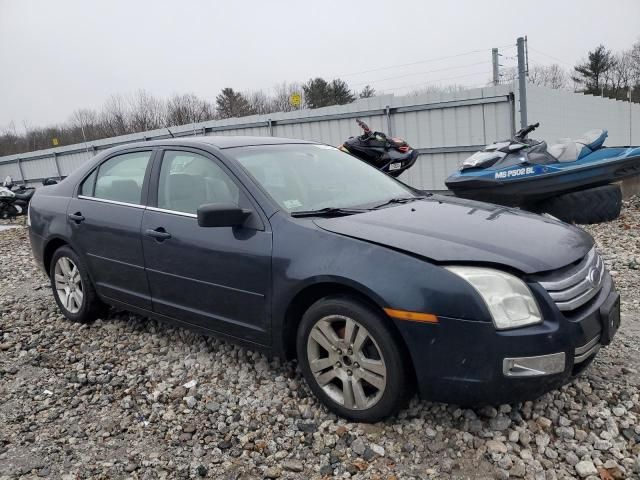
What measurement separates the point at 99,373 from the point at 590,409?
3.01 m

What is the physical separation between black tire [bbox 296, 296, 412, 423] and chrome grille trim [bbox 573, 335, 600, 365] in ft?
2.50

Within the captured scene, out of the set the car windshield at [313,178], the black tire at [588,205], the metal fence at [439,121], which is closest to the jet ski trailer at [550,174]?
the black tire at [588,205]

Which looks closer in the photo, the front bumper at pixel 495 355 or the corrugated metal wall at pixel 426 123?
the front bumper at pixel 495 355

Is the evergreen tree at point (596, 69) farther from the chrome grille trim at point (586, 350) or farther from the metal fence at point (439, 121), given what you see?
the chrome grille trim at point (586, 350)

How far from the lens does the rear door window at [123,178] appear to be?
3775 millimetres

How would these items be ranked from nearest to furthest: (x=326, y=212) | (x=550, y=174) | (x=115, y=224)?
(x=326, y=212) < (x=115, y=224) < (x=550, y=174)

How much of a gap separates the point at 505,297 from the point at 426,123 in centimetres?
897

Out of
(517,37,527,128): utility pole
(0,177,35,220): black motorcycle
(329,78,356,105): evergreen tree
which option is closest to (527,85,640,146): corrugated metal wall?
(517,37,527,128): utility pole

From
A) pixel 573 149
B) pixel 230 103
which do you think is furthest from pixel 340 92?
pixel 573 149

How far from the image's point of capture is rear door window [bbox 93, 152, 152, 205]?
3775mm

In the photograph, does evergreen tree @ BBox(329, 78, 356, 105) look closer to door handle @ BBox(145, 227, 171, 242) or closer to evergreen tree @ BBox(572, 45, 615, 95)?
evergreen tree @ BBox(572, 45, 615, 95)

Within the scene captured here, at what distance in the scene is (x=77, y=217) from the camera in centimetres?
413

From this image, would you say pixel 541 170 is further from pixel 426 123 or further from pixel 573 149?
pixel 426 123

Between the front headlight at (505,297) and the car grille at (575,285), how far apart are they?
0.11m
